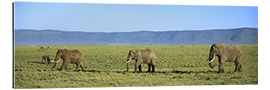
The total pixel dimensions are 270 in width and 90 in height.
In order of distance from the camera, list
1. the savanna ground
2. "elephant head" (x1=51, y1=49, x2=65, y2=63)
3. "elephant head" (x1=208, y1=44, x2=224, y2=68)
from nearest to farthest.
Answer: the savanna ground → "elephant head" (x1=51, y1=49, x2=65, y2=63) → "elephant head" (x1=208, y1=44, x2=224, y2=68)

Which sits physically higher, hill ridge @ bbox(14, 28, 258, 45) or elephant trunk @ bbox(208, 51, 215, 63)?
hill ridge @ bbox(14, 28, 258, 45)

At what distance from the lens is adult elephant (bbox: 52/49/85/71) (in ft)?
47.7

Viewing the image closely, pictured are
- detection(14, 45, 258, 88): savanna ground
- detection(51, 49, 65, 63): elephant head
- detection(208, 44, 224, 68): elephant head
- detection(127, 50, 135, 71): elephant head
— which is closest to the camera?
detection(14, 45, 258, 88): savanna ground

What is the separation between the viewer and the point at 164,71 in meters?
15.1

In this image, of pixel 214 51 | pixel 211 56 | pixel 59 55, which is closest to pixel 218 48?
pixel 214 51

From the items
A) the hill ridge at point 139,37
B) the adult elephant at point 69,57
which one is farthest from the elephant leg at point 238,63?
the adult elephant at point 69,57

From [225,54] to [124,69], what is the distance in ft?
11.2

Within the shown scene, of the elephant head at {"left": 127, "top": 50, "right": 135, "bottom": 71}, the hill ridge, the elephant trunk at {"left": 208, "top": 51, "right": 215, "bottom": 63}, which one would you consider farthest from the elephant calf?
the elephant trunk at {"left": 208, "top": 51, "right": 215, "bottom": 63}

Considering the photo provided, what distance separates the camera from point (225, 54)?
15.6m

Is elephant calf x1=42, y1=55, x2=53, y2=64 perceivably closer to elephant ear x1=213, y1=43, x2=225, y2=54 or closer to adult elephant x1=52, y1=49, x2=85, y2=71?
adult elephant x1=52, y1=49, x2=85, y2=71

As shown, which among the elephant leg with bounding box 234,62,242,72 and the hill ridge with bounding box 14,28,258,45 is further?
the elephant leg with bounding box 234,62,242,72

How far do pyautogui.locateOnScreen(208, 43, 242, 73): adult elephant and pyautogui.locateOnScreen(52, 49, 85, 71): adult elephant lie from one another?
4234 millimetres
